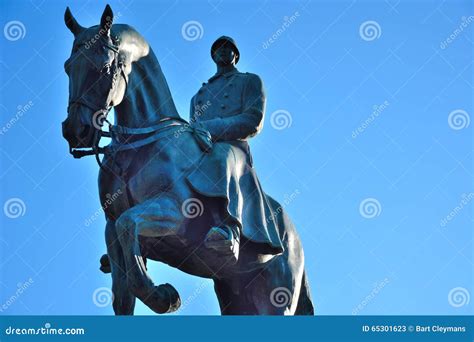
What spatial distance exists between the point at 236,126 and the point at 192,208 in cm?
151

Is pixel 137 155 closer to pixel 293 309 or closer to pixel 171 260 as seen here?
pixel 171 260

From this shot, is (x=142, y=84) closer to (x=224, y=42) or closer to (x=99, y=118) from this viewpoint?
(x=99, y=118)

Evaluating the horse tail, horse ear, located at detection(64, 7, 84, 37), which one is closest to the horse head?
horse ear, located at detection(64, 7, 84, 37)

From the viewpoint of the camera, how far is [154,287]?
15.8 metres

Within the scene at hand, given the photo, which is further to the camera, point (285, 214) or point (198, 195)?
point (285, 214)

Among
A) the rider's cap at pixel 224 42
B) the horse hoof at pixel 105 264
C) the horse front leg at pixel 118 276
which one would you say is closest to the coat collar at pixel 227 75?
the rider's cap at pixel 224 42

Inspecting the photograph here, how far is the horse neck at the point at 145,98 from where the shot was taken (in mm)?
16641

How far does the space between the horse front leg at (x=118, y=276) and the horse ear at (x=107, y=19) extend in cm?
234

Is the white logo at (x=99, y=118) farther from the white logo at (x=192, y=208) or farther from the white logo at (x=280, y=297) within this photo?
the white logo at (x=280, y=297)

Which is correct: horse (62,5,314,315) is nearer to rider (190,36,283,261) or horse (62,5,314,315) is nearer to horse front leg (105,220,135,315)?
horse front leg (105,220,135,315)

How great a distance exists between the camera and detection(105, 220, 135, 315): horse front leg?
53.3 ft

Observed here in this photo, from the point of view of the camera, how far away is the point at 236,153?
17.2 metres
